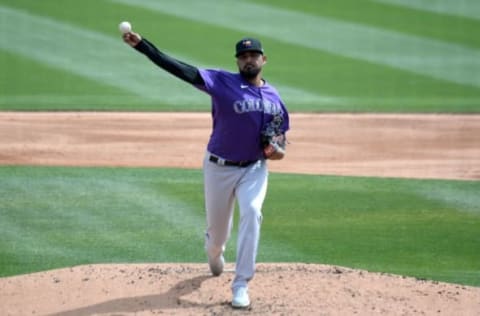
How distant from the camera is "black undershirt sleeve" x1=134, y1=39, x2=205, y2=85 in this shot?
6.62 meters

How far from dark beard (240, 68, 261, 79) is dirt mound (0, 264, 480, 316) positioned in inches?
59.4

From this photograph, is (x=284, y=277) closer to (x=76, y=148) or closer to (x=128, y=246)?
Result: (x=128, y=246)

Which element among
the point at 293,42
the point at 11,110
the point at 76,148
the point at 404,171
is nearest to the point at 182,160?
the point at 76,148

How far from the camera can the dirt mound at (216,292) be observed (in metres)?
6.71

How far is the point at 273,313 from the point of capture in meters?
6.56

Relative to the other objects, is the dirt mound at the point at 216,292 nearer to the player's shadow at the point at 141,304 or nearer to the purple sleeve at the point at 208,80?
the player's shadow at the point at 141,304

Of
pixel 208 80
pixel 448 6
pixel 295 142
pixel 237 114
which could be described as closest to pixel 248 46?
pixel 208 80

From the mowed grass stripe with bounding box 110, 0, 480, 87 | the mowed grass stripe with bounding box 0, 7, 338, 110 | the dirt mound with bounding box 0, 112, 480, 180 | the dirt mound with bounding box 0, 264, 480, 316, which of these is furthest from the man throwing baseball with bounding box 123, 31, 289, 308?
the mowed grass stripe with bounding box 110, 0, 480, 87

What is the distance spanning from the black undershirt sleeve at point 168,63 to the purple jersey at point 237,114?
2.7 inches

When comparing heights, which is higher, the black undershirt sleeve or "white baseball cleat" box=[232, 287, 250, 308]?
the black undershirt sleeve

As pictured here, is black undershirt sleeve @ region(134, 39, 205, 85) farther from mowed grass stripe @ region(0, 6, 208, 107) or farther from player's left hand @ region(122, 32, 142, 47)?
mowed grass stripe @ region(0, 6, 208, 107)

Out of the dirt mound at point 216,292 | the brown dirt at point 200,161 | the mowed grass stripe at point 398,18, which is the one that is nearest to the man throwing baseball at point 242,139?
the dirt mound at point 216,292

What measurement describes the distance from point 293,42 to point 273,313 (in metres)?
13.2

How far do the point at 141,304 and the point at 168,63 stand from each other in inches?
64.7
